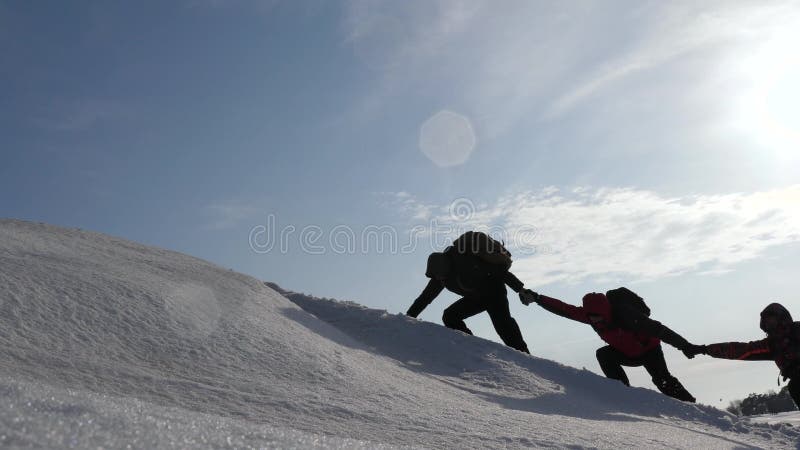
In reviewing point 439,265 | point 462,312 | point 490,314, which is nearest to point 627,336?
point 490,314

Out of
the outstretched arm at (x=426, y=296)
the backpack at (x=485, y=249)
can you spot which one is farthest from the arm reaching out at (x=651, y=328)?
the outstretched arm at (x=426, y=296)

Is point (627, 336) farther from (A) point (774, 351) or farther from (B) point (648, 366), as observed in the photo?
(A) point (774, 351)

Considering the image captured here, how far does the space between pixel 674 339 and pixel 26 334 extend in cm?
614

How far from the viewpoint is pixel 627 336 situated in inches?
272

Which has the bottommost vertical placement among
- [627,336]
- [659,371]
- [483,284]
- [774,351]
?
[659,371]

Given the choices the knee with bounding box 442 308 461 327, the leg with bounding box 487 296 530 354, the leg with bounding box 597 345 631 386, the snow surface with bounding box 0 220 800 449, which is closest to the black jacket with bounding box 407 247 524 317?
the leg with bounding box 487 296 530 354

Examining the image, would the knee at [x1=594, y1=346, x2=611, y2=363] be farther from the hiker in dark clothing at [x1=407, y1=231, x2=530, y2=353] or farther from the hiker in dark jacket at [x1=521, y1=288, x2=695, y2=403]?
the hiker in dark clothing at [x1=407, y1=231, x2=530, y2=353]

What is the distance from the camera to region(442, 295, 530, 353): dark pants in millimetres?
8133

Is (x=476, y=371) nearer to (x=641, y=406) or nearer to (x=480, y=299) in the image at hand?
(x=641, y=406)

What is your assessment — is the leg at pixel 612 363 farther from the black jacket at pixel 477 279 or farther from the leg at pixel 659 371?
the black jacket at pixel 477 279

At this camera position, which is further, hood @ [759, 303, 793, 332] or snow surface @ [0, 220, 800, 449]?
hood @ [759, 303, 793, 332]

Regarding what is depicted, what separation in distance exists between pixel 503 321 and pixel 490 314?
20 centimetres

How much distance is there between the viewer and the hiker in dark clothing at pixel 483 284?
26.6 ft

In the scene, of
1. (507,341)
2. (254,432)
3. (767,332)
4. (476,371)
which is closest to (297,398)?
(254,432)
